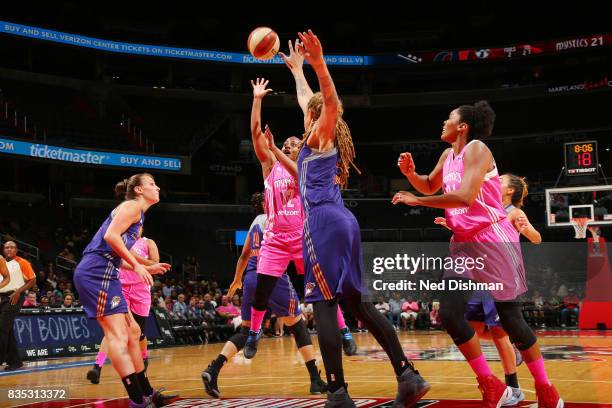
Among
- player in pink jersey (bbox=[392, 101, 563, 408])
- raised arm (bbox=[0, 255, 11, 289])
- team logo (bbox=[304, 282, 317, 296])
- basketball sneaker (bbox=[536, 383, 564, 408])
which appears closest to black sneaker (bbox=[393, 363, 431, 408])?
player in pink jersey (bbox=[392, 101, 563, 408])

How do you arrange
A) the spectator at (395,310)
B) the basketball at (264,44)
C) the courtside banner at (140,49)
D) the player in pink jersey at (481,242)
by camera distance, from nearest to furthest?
the player in pink jersey at (481,242)
the basketball at (264,44)
the spectator at (395,310)
the courtside banner at (140,49)

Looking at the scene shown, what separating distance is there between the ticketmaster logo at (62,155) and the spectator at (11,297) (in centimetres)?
1604

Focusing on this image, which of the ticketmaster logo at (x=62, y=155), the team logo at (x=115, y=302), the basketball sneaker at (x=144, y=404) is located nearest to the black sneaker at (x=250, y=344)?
the basketball sneaker at (x=144, y=404)

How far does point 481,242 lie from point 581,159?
57.9ft

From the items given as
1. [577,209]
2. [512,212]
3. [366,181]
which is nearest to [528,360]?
[512,212]

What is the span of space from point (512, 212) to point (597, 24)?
107 feet

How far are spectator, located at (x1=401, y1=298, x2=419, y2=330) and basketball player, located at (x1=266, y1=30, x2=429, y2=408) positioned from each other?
62.6 ft

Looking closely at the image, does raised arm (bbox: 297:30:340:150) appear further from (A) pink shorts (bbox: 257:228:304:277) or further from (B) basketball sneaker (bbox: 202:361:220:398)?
(B) basketball sneaker (bbox: 202:361:220:398)

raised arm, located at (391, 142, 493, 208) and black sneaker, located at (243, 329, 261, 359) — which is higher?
raised arm, located at (391, 142, 493, 208)

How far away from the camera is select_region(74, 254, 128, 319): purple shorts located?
5.48 metres

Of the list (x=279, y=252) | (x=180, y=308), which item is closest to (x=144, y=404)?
(x=279, y=252)

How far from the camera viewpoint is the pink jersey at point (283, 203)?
6.64m

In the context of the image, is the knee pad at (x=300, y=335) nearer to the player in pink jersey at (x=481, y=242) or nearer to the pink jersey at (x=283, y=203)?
the pink jersey at (x=283, y=203)

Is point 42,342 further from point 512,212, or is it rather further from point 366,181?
point 366,181
